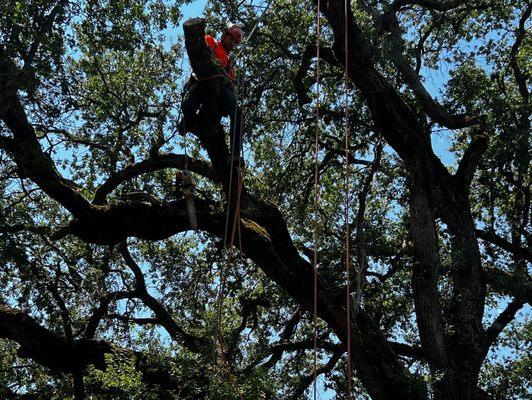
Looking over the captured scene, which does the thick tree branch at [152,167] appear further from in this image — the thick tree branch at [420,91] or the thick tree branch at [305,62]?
the thick tree branch at [420,91]

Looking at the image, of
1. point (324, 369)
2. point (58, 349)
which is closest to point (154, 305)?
point (58, 349)

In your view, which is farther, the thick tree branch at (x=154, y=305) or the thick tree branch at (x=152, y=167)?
the thick tree branch at (x=154, y=305)

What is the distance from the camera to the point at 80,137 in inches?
373

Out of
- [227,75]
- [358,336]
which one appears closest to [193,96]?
[227,75]

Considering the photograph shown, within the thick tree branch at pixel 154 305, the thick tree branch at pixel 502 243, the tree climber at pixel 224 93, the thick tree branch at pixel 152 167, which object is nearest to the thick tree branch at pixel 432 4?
the thick tree branch at pixel 502 243

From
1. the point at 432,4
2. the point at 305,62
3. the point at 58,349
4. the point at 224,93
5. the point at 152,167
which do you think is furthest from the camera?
the point at 432,4

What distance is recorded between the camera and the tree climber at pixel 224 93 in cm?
614

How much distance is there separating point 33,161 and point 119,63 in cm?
371

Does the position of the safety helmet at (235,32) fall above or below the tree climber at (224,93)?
above

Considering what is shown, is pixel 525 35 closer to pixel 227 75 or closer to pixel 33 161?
pixel 227 75

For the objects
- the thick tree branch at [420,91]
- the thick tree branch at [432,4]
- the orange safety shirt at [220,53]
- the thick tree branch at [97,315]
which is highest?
the thick tree branch at [432,4]

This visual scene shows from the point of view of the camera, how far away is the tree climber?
6.14m

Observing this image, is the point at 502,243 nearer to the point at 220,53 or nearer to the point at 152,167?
the point at 152,167

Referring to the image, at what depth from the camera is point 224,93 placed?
6.35 meters
